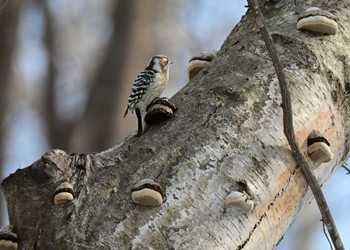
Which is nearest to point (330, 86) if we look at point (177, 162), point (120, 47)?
point (177, 162)

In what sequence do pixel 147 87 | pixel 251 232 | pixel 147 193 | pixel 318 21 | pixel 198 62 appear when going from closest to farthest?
pixel 147 193
pixel 251 232
pixel 318 21
pixel 198 62
pixel 147 87

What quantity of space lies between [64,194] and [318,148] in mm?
674

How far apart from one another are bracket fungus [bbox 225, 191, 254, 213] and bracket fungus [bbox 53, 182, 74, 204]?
365mm

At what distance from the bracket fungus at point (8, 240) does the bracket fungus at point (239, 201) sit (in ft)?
1.64

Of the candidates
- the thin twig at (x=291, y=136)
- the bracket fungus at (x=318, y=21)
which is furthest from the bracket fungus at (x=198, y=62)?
the thin twig at (x=291, y=136)

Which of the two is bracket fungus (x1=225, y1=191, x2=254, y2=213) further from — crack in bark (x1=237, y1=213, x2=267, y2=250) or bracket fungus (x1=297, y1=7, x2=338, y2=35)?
bracket fungus (x1=297, y1=7, x2=338, y2=35)

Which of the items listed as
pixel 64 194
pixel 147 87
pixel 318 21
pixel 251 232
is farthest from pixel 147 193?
pixel 147 87

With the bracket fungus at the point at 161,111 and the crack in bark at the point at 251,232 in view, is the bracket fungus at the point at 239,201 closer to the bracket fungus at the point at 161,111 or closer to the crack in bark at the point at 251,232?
the crack in bark at the point at 251,232

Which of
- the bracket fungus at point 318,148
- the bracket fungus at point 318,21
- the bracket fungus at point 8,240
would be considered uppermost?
the bracket fungus at point 318,21

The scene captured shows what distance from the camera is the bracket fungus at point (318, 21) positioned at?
7.82 feet

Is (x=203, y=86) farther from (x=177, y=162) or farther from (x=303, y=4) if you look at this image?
(x=303, y=4)

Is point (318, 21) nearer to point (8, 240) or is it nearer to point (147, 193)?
point (147, 193)

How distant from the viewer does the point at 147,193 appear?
191cm

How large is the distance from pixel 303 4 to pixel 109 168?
893 millimetres
